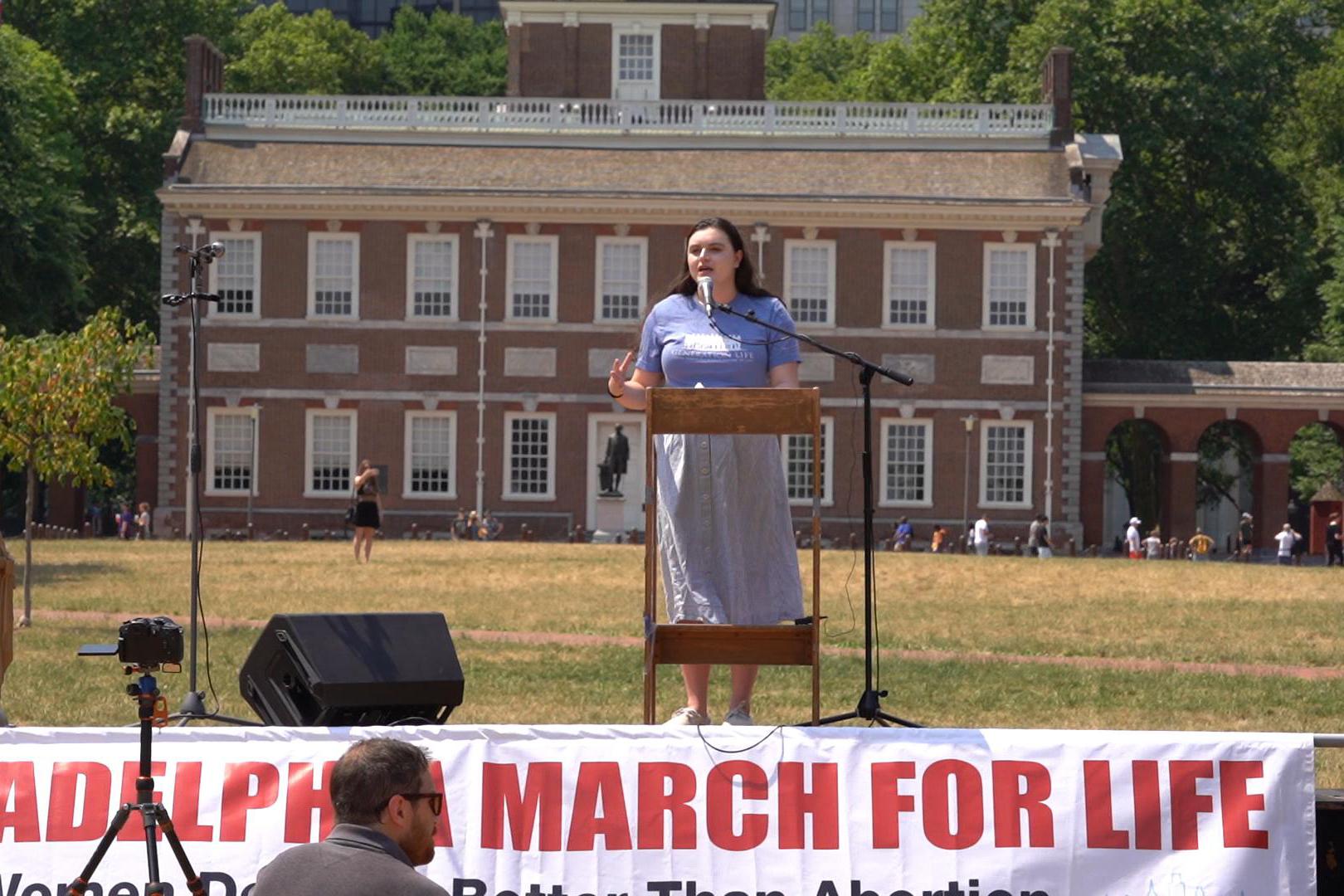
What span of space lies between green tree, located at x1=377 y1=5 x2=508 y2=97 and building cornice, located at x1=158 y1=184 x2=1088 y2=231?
25.5m

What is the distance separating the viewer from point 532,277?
46.3 m

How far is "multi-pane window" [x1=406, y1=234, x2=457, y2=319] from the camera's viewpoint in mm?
46250

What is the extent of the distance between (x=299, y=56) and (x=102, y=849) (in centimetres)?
6101

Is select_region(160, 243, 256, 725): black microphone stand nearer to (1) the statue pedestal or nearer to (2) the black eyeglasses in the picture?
(2) the black eyeglasses

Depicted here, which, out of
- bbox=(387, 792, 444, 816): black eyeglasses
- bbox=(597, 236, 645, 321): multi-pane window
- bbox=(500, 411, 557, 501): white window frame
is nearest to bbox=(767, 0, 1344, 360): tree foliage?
bbox=(597, 236, 645, 321): multi-pane window

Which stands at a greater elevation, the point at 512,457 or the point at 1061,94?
the point at 1061,94

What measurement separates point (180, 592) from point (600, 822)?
17388 millimetres

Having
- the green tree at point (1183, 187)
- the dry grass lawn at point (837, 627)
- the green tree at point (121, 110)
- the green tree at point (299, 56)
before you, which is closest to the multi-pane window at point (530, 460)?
the dry grass lawn at point (837, 627)

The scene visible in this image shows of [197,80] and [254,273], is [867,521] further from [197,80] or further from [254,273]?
[197,80]

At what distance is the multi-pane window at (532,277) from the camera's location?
46.3 metres

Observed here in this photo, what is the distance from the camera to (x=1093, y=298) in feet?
189

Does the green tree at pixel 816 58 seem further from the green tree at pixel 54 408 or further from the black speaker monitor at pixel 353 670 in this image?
the black speaker monitor at pixel 353 670

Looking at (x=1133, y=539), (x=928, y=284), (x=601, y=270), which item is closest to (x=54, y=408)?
(x=601, y=270)

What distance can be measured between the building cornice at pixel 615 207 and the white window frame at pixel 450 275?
47 cm
